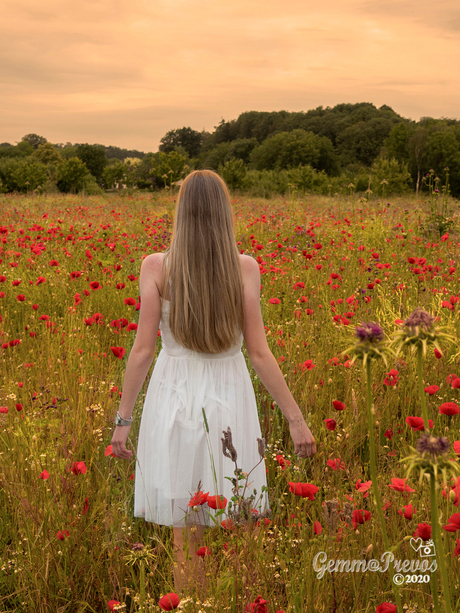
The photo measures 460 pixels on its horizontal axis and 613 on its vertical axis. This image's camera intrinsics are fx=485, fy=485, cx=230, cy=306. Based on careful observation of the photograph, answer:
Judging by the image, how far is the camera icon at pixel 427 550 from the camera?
1.54 metres

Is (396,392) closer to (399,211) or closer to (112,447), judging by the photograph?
(112,447)

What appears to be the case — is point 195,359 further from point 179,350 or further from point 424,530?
point 424,530

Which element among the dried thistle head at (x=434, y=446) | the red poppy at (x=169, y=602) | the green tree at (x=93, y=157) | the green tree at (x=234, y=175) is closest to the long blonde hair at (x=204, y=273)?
the red poppy at (x=169, y=602)

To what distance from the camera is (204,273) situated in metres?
2.02

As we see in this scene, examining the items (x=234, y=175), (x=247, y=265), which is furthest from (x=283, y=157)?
(x=247, y=265)

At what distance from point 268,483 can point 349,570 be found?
0.87 metres

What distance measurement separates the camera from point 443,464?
748 mm

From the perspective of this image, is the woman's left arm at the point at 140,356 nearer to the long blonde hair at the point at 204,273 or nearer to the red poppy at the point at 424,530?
the long blonde hair at the point at 204,273

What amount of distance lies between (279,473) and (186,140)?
9689cm

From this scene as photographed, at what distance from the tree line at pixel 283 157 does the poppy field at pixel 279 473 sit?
12.1 metres

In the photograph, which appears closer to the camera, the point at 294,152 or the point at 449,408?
the point at 449,408

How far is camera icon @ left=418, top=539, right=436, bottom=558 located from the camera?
154 centimetres

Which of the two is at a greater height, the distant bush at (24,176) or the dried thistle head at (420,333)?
the distant bush at (24,176)

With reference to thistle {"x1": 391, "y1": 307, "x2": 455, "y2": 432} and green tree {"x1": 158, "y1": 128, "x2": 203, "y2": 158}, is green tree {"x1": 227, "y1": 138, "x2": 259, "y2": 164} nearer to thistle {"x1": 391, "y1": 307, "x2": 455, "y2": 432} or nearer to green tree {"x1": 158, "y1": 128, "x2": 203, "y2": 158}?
green tree {"x1": 158, "y1": 128, "x2": 203, "y2": 158}
